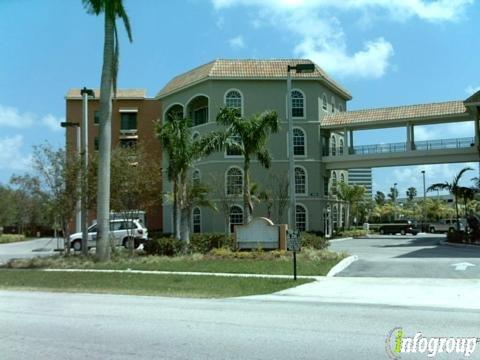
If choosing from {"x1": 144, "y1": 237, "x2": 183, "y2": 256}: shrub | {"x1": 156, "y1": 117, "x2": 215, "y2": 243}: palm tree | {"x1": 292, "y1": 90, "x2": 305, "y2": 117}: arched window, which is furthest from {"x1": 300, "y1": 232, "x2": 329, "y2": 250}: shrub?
{"x1": 292, "y1": 90, "x2": 305, "y2": 117}: arched window

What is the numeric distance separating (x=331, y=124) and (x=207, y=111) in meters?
10.5

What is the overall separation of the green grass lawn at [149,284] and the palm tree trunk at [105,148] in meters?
3.53

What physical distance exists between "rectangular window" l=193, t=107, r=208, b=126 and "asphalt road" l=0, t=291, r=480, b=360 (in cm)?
3696

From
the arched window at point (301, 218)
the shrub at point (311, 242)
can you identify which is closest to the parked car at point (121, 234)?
the shrub at point (311, 242)

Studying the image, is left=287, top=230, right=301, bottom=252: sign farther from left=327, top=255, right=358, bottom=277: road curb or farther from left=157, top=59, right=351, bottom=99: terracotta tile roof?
left=157, top=59, right=351, bottom=99: terracotta tile roof

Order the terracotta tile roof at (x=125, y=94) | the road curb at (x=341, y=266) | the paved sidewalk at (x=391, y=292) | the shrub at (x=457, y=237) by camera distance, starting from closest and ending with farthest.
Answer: the paved sidewalk at (x=391, y=292), the road curb at (x=341, y=266), the shrub at (x=457, y=237), the terracotta tile roof at (x=125, y=94)

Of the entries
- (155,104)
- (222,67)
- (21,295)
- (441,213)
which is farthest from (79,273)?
(441,213)

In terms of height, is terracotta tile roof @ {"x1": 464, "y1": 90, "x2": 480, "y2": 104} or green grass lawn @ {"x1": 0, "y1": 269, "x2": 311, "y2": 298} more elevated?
terracotta tile roof @ {"x1": 464, "y1": 90, "x2": 480, "y2": 104}

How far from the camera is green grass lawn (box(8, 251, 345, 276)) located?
1994cm

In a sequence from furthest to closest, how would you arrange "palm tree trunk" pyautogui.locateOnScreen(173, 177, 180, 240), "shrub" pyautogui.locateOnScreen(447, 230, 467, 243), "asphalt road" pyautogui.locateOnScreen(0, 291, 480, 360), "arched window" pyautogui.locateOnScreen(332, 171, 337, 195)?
"arched window" pyautogui.locateOnScreen(332, 171, 337, 195) < "shrub" pyautogui.locateOnScreen(447, 230, 467, 243) < "palm tree trunk" pyautogui.locateOnScreen(173, 177, 180, 240) < "asphalt road" pyautogui.locateOnScreen(0, 291, 480, 360)

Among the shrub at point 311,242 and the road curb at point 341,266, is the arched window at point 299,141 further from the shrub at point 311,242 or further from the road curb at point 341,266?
the road curb at point 341,266

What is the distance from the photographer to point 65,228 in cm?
2591

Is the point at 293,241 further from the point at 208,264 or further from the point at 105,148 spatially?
the point at 105,148

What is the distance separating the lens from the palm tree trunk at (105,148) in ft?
77.0
